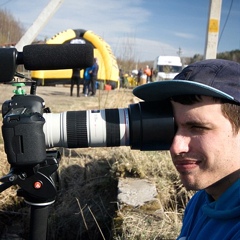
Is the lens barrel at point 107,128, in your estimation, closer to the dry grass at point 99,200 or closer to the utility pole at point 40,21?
the dry grass at point 99,200

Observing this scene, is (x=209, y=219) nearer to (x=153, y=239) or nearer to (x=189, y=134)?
(x=189, y=134)

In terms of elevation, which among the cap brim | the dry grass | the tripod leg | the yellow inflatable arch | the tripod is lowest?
the yellow inflatable arch

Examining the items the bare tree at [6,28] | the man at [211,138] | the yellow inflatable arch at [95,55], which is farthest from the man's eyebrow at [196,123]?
the yellow inflatable arch at [95,55]

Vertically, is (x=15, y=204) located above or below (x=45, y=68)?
below

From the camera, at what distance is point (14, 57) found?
3.68ft

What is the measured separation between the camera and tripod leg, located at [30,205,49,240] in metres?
1.25

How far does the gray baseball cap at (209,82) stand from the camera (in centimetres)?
98

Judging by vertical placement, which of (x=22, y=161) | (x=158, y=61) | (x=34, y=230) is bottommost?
(x=158, y=61)

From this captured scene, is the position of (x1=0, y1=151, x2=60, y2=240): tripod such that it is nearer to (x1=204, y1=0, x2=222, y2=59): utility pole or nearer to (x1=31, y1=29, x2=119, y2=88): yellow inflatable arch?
(x1=204, y1=0, x2=222, y2=59): utility pole

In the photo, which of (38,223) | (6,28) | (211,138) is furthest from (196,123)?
(6,28)

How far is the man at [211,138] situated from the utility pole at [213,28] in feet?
11.9

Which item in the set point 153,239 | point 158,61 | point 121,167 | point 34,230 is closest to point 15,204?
point 121,167

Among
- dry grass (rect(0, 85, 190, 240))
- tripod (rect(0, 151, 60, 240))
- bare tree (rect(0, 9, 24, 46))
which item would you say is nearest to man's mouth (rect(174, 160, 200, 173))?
tripod (rect(0, 151, 60, 240))

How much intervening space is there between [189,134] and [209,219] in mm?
253
